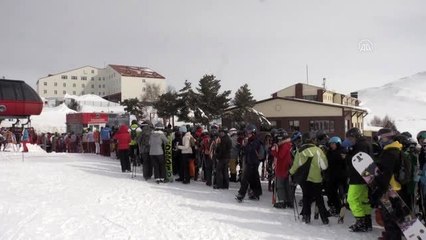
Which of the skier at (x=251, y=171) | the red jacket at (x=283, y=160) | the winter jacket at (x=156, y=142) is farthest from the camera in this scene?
the winter jacket at (x=156, y=142)

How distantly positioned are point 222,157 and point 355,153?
4389mm

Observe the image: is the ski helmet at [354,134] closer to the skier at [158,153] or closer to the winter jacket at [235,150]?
the winter jacket at [235,150]

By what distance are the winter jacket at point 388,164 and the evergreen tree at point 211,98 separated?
25.6 metres

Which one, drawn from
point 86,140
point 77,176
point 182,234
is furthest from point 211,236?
point 86,140

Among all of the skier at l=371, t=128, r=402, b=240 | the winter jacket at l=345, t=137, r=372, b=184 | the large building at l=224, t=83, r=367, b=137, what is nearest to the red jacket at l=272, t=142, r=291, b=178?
the winter jacket at l=345, t=137, r=372, b=184

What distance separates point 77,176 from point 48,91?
3793 inches

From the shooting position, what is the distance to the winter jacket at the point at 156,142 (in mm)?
11789

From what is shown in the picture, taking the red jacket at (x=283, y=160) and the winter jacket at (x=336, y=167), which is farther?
the red jacket at (x=283, y=160)

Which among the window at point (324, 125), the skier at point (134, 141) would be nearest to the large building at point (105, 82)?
the window at point (324, 125)

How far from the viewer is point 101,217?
24.8 feet

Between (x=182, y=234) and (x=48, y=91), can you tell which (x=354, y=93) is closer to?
(x=182, y=234)

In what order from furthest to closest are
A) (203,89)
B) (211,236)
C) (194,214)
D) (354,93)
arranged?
(354,93), (203,89), (194,214), (211,236)

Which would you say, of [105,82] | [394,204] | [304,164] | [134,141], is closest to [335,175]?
[304,164]

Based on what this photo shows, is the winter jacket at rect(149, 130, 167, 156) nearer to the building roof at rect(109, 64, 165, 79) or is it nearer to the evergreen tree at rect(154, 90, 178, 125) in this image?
the evergreen tree at rect(154, 90, 178, 125)
